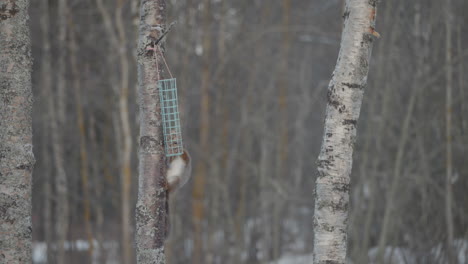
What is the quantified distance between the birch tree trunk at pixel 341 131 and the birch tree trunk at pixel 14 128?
166cm

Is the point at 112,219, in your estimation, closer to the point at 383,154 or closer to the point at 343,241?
the point at 383,154

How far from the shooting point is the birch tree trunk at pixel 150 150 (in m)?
2.50

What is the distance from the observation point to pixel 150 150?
2508 mm

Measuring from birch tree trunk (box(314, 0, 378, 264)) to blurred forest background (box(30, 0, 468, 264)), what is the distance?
9.27ft

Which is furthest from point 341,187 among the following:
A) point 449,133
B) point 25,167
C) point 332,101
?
point 449,133

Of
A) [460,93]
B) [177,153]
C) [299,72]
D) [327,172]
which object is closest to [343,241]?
[327,172]

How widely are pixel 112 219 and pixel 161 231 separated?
877cm

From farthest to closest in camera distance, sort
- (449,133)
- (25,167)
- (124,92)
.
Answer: (124,92) → (449,133) → (25,167)

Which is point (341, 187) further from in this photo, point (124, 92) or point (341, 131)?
point (124, 92)

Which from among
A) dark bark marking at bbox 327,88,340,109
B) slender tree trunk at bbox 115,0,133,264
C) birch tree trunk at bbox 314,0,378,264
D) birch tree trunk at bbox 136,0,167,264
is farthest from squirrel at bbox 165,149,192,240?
slender tree trunk at bbox 115,0,133,264

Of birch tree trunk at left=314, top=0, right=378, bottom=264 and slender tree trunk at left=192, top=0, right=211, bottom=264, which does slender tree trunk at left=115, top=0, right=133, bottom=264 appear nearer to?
slender tree trunk at left=192, top=0, right=211, bottom=264

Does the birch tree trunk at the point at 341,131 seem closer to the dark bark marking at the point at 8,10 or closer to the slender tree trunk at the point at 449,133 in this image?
the dark bark marking at the point at 8,10

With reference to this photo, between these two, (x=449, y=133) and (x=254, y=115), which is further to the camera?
(x=254, y=115)

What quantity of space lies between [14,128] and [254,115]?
5.41 metres
